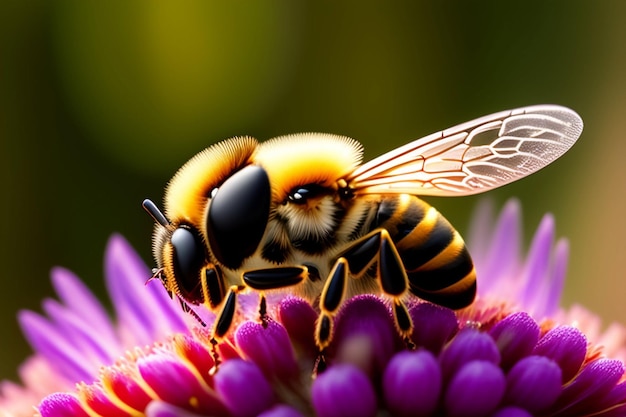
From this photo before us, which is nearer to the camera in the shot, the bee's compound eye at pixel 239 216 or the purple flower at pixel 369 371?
the purple flower at pixel 369 371

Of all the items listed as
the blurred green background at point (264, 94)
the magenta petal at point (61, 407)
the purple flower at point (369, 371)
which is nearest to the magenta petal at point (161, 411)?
the purple flower at point (369, 371)

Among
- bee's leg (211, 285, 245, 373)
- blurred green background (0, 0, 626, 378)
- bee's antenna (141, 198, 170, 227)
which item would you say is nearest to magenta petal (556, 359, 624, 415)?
bee's leg (211, 285, 245, 373)

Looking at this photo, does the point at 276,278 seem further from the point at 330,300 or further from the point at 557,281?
the point at 557,281

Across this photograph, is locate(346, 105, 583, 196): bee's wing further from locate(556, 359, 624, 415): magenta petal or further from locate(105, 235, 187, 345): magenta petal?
locate(105, 235, 187, 345): magenta petal

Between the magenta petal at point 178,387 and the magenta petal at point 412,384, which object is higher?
the magenta petal at point 178,387

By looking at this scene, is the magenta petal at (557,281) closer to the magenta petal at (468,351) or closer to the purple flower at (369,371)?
the purple flower at (369,371)

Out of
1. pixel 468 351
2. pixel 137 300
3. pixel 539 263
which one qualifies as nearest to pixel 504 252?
pixel 539 263
